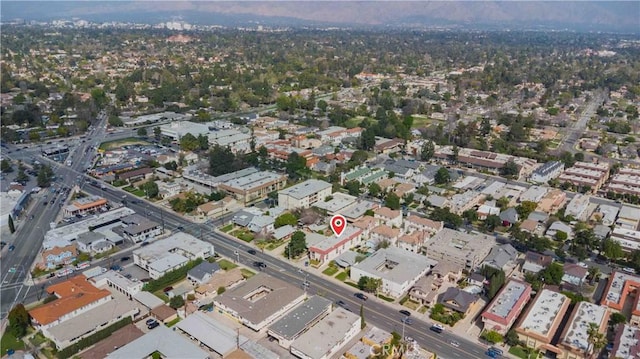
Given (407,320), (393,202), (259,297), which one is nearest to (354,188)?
(393,202)

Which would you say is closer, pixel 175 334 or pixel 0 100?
pixel 175 334

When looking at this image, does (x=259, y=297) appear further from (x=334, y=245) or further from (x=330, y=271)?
(x=334, y=245)

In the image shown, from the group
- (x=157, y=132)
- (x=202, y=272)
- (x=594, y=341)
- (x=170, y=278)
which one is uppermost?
(x=594, y=341)

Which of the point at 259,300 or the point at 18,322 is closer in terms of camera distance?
the point at 18,322

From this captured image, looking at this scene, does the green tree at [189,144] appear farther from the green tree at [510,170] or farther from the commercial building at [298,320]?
the green tree at [510,170]

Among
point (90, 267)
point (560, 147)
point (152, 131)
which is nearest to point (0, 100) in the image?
point (152, 131)

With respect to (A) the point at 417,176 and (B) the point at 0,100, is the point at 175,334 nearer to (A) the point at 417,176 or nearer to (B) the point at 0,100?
(A) the point at 417,176
